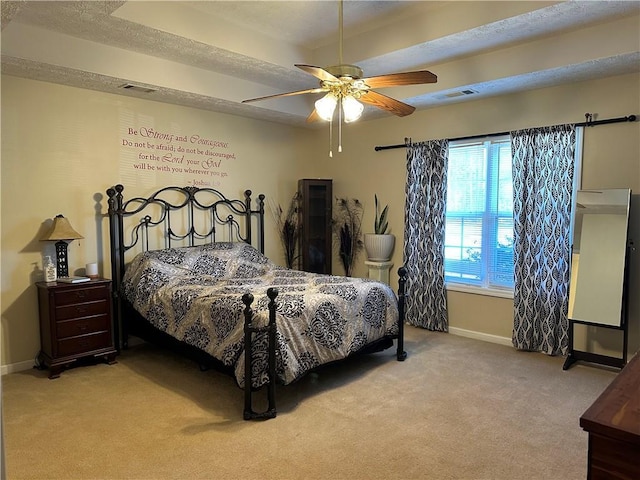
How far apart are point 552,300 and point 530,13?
2488mm

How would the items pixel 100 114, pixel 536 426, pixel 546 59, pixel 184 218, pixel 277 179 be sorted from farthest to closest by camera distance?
1. pixel 277 179
2. pixel 184 218
3. pixel 100 114
4. pixel 546 59
5. pixel 536 426

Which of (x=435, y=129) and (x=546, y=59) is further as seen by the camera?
(x=435, y=129)

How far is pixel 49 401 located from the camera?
3291 millimetres

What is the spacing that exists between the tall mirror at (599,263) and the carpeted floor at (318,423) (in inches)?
18.1

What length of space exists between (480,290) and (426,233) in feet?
2.76

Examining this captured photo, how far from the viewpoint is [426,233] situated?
16.9 feet

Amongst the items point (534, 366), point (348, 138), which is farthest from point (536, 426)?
point (348, 138)

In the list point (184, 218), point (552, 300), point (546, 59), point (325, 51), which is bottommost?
point (552, 300)

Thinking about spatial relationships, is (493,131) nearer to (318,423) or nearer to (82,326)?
(318,423)

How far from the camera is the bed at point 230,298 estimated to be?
310cm

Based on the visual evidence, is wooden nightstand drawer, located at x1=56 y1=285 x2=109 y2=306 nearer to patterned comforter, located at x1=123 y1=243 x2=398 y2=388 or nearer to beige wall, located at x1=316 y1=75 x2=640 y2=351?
patterned comforter, located at x1=123 y1=243 x2=398 y2=388

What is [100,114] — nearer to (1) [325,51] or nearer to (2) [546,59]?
(1) [325,51]

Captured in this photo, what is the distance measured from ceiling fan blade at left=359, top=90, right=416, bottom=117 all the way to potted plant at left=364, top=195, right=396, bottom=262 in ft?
7.28

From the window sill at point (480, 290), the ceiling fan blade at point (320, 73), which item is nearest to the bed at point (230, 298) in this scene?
the window sill at point (480, 290)
